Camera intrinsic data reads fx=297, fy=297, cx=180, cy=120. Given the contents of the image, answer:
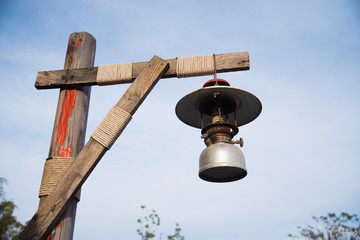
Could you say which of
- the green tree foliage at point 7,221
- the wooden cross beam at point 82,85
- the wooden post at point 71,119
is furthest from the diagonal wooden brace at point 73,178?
the green tree foliage at point 7,221

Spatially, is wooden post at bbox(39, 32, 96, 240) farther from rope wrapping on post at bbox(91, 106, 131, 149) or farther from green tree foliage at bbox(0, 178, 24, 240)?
green tree foliage at bbox(0, 178, 24, 240)

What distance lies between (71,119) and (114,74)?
0.58m

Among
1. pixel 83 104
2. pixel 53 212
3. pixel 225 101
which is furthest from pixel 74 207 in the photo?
pixel 225 101

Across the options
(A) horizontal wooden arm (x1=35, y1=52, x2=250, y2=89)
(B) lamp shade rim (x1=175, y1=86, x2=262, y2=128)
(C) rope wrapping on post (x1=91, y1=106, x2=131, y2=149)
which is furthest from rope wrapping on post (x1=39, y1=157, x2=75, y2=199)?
(B) lamp shade rim (x1=175, y1=86, x2=262, y2=128)

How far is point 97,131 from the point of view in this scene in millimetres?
2439

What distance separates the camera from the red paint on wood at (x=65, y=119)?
2578mm

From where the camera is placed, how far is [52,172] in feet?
7.96

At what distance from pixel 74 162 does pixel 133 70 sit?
3.37ft

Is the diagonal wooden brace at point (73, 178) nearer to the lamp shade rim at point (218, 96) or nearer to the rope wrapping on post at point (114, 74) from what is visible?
the rope wrapping on post at point (114, 74)

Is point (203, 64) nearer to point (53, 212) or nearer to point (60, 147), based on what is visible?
point (60, 147)

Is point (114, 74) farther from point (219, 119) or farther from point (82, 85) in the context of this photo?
point (219, 119)

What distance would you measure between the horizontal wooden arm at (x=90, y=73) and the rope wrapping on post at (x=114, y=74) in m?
0.04

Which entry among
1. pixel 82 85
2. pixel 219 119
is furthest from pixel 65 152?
pixel 219 119

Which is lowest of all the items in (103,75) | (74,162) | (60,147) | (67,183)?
(67,183)
